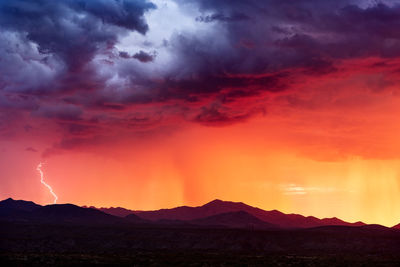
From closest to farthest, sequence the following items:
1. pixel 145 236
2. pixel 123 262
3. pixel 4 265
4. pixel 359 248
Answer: pixel 4 265
pixel 123 262
pixel 359 248
pixel 145 236

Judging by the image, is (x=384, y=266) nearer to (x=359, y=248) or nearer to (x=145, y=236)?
(x=359, y=248)

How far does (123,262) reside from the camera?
92938 mm

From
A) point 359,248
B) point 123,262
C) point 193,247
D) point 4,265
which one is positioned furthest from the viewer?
point 193,247

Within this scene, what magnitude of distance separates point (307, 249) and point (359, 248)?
1551 cm

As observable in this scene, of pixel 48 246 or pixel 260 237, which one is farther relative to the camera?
pixel 260 237

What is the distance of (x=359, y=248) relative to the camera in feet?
460

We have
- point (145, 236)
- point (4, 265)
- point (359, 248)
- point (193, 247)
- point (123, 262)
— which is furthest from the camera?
point (145, 236)

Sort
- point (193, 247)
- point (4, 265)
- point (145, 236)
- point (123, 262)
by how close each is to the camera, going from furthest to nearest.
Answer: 1. point (145, 236)
2. point (193, 247)
3. point (123, 262)
4. point (4, 265)

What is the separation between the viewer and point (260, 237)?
15538 cm

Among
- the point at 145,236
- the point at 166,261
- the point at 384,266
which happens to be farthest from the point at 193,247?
the point at 384,266

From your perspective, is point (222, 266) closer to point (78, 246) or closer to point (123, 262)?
point (123, 262)

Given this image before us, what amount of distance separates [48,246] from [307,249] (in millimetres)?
80415

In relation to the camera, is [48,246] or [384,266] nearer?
[384,266]

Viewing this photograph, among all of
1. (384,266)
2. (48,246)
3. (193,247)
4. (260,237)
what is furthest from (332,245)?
(48,246)
